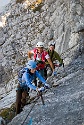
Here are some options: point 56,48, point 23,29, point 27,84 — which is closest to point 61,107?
point 27,84

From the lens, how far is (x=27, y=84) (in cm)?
1491

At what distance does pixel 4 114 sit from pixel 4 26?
1501 inches

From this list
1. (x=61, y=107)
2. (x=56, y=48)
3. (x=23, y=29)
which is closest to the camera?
(x=61, y=107)

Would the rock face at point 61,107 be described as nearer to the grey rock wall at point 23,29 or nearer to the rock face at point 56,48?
the rock face at point 56,48

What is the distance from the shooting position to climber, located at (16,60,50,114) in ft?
48.6

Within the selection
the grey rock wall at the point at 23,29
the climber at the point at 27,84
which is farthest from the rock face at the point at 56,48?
the climber at the point at 27,84

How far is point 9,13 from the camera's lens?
58719 mm

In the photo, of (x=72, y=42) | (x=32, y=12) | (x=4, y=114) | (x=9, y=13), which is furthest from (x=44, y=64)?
(x=9, y=13)

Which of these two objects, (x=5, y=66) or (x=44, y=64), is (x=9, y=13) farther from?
(x=44, y=64)

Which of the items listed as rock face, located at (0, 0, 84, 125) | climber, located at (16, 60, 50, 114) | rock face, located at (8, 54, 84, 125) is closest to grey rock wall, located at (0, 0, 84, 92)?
rock face, located at (0, 0, 84, 125)

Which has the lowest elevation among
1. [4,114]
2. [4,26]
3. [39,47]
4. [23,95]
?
[4,114]

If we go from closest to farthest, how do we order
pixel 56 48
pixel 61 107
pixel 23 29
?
pixel 61 107
pixel 56 48
pixel 23 29

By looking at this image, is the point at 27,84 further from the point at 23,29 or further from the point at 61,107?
the point at 23,29

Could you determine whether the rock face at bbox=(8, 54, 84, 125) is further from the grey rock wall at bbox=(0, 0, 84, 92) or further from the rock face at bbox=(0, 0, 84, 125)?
the grey rock wall at bbox=(0, 0, 84, 92)
